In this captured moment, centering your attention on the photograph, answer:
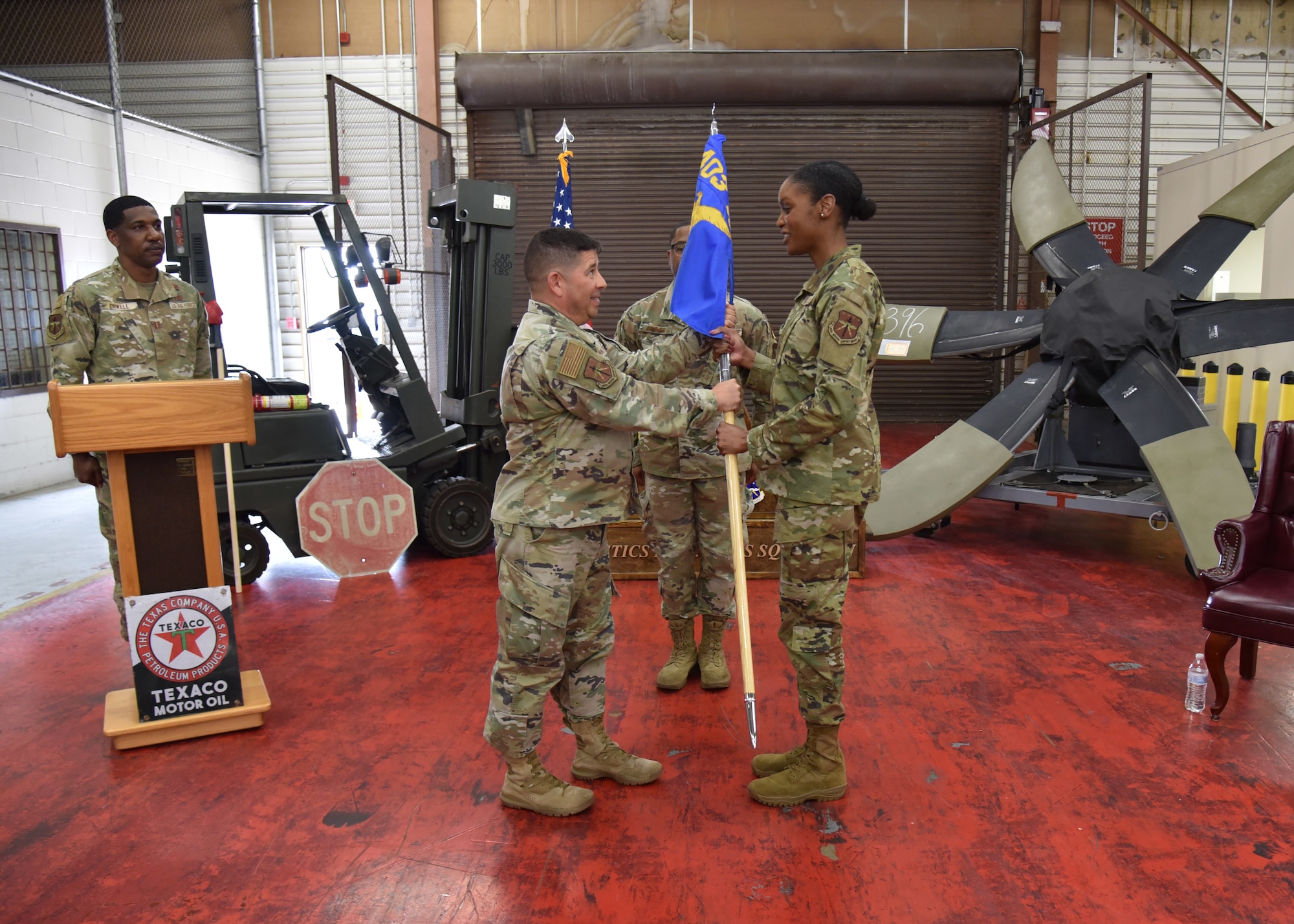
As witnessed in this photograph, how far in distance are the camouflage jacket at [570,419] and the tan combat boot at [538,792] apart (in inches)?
26.9

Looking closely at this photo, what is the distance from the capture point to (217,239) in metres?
9.15

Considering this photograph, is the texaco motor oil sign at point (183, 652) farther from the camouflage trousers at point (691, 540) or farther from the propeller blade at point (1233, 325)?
the propeller blade at point (1233, 325)

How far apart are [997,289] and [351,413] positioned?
677 cm

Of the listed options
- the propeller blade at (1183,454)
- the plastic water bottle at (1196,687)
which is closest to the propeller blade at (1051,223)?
the propeller blade at (1183,454)

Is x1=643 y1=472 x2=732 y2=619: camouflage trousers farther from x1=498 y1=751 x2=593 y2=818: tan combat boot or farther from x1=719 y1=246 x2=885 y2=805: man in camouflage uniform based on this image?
x1=498 y1=751 x2=593 y2=818: tan combat boot

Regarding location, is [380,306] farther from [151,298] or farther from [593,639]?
[593,639]

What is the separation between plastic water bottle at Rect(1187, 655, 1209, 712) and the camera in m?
3.05

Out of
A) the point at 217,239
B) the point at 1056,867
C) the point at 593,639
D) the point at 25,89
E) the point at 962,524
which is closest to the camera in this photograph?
the point at 1056,867

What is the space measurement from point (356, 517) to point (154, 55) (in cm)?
775

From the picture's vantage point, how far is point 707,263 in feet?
8.59

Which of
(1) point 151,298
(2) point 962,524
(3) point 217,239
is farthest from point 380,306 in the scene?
(3) point 217,239

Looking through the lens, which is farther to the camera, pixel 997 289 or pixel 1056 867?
pixel 997 289

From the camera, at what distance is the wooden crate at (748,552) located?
4.53 meters

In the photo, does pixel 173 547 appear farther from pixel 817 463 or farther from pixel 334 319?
pixel 817 463
